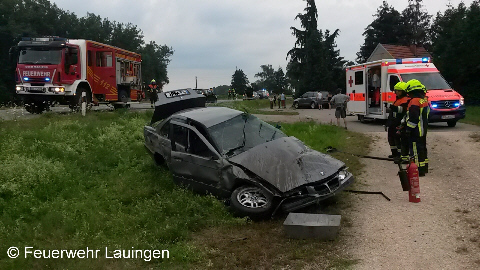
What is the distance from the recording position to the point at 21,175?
27.1ft

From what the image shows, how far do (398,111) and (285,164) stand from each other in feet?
11.3

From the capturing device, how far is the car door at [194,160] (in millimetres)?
6949

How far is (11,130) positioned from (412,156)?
34.3 feet

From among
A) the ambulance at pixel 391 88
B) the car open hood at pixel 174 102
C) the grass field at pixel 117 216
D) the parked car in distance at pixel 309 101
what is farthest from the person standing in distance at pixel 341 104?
the parked car in distance at pixel 309 101

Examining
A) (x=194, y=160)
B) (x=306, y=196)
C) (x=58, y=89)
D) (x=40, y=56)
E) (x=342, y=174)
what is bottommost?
(x=306, y=196)

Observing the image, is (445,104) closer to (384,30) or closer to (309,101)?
(309,101)

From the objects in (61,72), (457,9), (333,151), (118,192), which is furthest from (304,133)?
(457,9)

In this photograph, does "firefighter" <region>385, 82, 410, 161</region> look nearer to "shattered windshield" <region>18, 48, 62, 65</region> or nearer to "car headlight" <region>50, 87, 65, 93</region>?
"car headlight" <region>50, 87, 65, 93</region>

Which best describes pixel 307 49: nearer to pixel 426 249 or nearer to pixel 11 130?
pixel 11 130

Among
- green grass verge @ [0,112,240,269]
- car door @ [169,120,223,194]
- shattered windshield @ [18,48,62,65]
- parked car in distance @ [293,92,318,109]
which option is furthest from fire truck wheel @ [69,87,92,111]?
parked car in distance @ [293,92,318,109]

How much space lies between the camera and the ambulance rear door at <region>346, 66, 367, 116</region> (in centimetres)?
1792

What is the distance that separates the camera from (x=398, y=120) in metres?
8.86

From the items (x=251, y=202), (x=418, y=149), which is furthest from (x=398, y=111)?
(x=251, y=202)

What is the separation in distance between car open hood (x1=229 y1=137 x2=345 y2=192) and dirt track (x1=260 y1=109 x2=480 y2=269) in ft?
2.63
